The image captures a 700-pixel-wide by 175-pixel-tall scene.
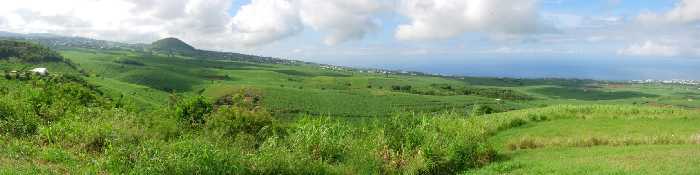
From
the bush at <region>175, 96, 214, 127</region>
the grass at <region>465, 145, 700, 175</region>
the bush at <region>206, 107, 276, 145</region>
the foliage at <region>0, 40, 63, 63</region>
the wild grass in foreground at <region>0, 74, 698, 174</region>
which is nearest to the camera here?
the wild grass in foreground at <region>0, 74, 698, 174</region>

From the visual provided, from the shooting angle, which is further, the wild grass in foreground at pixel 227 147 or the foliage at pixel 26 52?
the foliage at pixel 26 52

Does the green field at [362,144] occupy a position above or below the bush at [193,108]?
above

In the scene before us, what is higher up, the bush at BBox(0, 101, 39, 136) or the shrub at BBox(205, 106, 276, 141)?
the bush at BBox(0, 101, 39, 136)

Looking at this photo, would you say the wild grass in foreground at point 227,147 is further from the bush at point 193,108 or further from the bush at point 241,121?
the bush at point 193,108

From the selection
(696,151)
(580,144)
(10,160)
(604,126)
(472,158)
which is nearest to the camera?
(10,160)

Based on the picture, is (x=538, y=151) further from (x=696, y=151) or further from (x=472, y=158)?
(x=696, y=151)

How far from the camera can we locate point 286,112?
12531cm

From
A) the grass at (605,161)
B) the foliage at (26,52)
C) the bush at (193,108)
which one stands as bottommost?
the bush at (193,108)

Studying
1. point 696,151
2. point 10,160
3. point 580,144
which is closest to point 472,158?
point 580,144

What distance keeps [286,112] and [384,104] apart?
92.3 ft

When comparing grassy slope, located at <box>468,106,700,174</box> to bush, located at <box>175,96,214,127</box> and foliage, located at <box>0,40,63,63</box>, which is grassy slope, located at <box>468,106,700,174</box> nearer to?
bush, located at <box>175,96,214,127</box>

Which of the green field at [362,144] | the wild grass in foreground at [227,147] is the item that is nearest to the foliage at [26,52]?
the green field at [362,144]

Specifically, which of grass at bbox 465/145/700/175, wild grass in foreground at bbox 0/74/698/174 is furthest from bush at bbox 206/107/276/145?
grass at bbox 465/145/700/175

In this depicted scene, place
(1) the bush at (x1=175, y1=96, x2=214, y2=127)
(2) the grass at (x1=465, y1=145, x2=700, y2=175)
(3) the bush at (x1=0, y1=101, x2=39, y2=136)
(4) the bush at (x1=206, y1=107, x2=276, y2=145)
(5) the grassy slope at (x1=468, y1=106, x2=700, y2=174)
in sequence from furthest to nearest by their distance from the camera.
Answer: (1) the bush at (x1=175, y1=96, x2=214, y2=127), (4) the bush at (x1=206, y1=107, x2=276, y2=145), (3) the bush at (x1=0, y1=101, x2=39, y2=136), (5) the grassy slope at (x1=468, y1=106, x2=700, y2=174), (2) the grass at (x1=465, y1=145, x2=700, y2=175)
